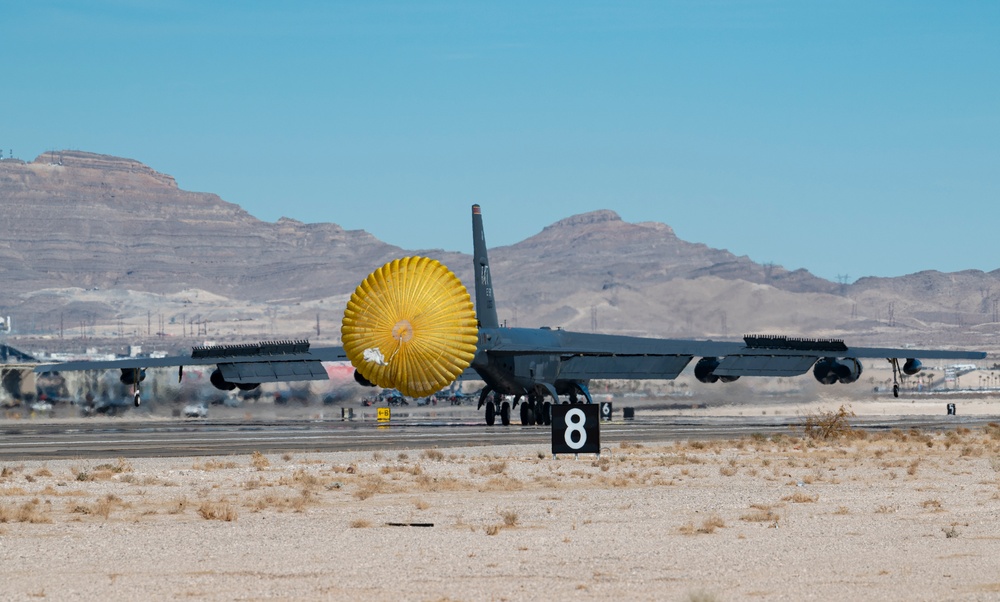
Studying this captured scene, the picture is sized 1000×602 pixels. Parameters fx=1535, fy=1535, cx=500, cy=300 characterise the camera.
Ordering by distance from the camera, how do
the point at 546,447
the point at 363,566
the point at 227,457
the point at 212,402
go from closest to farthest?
1. the point at 363,566
2. the point at 227,457
3. the point at 546,447
4. the point at 212,402

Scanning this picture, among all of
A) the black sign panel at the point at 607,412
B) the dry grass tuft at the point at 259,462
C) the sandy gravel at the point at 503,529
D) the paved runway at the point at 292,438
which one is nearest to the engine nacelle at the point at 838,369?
the paved runway at the point at 292,438

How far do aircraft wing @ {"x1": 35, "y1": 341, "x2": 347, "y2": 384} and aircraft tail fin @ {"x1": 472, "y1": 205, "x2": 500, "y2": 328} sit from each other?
6638 mm

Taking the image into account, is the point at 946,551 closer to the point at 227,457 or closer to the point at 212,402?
the point at 227,457

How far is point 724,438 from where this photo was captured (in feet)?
175

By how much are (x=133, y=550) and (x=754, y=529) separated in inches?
361

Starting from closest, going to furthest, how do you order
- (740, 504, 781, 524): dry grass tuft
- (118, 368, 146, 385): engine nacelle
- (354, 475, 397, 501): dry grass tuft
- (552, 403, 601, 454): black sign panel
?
(740, 504, 781, 524): dry grass tuft, (354, 475, 397, 501): dry grass tuft, (552, 403, 601, 454): black sign panel, (118, 368, 146, 385): engine nacelle

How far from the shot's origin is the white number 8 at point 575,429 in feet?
118

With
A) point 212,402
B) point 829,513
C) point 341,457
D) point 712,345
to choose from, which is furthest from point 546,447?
point 212,402

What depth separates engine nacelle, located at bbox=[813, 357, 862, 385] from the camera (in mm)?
65688

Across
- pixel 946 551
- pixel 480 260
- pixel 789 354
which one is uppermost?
pixel 480 260

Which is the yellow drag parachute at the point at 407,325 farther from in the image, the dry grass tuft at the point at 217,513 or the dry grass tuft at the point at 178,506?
the dry grass tuft at the point at 217,513

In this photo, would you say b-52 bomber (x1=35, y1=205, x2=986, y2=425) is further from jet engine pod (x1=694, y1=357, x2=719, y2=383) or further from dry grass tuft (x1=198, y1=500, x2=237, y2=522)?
dry grass tuft (x1=198, y1=500, x2=237, y2=522)

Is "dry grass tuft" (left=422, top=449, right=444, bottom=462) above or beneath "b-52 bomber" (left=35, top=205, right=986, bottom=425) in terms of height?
beneath

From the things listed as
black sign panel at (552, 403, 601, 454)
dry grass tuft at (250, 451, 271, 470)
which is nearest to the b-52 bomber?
dry grass tuft at (250, 451, 271, 470)
